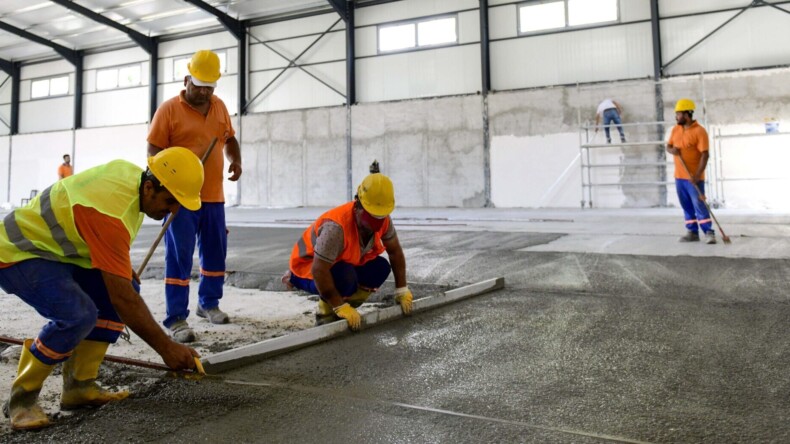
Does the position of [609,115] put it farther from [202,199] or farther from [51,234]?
[51,234]

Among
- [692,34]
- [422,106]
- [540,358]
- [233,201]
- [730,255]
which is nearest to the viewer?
[540,358]

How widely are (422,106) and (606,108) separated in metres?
4.92

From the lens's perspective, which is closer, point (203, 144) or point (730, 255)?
point (203, 144)

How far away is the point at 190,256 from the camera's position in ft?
9.22

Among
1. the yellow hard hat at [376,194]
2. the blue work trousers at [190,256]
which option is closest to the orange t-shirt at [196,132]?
the blue work trousers at [190,256]

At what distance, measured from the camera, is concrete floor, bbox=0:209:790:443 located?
1582 mm

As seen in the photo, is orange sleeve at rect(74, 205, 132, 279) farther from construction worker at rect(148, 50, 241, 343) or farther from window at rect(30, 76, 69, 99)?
window at rect(30, 76, 69, 99)

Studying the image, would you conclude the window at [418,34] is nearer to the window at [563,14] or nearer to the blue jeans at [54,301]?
the window at [563,14]

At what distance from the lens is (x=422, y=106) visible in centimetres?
1465

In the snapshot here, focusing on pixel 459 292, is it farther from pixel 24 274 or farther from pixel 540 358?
pixel 24 274

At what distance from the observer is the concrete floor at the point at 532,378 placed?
62.3 inches

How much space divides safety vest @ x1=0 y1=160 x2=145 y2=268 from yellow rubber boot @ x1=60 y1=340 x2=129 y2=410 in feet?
1.27

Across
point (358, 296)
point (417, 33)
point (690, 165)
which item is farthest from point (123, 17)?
point (358, 296)

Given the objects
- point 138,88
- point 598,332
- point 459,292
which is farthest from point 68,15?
point 598,332
